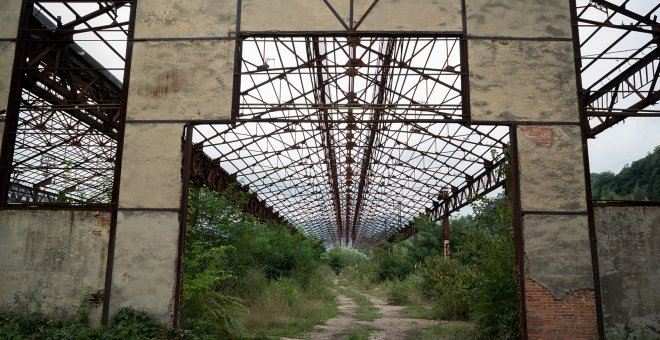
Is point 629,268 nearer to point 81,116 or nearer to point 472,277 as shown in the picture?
point 472,277

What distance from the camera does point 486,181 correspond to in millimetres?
23531

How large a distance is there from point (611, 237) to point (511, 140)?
2.79 m

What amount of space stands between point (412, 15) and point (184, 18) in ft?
16.9

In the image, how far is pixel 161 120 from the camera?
1127 cm

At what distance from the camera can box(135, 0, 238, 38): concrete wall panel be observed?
1162 cm

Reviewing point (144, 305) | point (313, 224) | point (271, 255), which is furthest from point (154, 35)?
point (313, 224)

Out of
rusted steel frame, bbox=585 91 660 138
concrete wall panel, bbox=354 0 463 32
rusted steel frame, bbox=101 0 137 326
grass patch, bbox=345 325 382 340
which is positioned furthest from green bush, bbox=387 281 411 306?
rusted steel frame, bbox=101 0 137 326

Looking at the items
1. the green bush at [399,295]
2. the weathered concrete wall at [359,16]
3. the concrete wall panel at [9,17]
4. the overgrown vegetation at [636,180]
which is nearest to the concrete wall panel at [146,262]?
the weathered concrete wall at [359,16]

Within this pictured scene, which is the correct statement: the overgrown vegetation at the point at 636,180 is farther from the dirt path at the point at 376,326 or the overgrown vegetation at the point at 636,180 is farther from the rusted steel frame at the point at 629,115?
the dirt path at the point at 376,326

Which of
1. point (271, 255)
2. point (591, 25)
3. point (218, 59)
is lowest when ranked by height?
point (271, 255)

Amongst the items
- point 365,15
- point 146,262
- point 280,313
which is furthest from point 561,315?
point 280,313

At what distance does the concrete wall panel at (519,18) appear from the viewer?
37.6ft

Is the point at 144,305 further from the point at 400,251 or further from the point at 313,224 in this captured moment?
the point at 313,224

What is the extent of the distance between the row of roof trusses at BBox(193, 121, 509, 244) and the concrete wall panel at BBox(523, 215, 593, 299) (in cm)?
359
